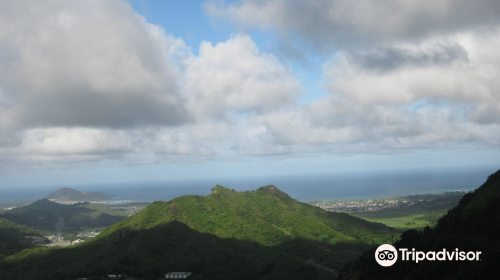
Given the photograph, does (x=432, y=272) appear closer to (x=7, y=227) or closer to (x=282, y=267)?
(x=282, y=267)

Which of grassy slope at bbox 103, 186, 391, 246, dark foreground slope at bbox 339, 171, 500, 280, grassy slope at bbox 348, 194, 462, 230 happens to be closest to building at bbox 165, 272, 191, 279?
grassy slope at bbox 103, 186, 391, 246

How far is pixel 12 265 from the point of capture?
71.2m

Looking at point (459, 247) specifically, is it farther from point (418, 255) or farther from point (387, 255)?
point (387, 255)

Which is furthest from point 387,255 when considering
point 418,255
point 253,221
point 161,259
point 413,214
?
point 413,214

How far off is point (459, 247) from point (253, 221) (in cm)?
7034

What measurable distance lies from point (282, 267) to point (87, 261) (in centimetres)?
3803

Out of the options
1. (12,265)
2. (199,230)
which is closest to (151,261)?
(199,230)

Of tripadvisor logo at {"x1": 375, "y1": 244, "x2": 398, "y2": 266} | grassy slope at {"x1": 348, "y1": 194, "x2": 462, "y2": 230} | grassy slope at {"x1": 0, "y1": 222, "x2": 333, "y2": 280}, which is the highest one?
tripadvisor logo at {"x1": 375, "y1": 244, "x2": 398, "y2": 266}

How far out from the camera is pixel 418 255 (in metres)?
30.3

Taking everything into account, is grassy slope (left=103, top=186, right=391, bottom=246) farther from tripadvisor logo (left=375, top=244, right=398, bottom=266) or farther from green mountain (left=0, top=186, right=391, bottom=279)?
tripadvisor logo (left=375, top=244, right=398, bottom=266)

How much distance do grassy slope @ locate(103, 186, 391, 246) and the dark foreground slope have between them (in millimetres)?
45961

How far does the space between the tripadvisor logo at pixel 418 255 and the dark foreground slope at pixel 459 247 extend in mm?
469

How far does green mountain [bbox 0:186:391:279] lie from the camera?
62406 millimetres

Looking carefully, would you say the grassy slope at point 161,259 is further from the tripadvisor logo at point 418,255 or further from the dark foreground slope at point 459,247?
the tripadvisor logo at point 418,255
